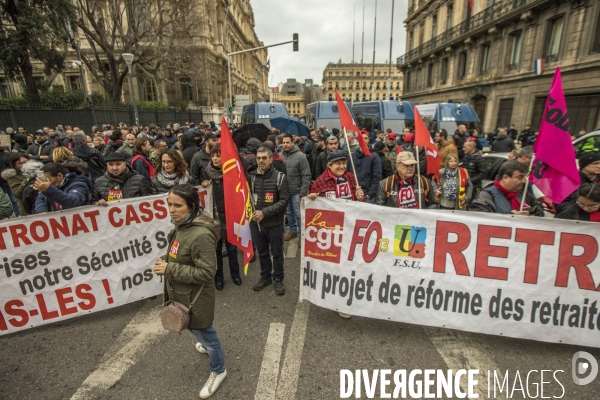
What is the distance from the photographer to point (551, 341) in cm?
283

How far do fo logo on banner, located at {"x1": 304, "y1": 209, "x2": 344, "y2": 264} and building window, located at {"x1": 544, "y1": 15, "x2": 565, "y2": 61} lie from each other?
72.9 ft

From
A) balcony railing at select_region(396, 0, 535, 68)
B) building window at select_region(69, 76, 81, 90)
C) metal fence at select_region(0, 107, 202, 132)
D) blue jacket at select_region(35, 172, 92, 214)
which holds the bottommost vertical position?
blue jacket at select_region(35, 172, 92, 214)

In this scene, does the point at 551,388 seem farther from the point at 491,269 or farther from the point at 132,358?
the point at 132,358

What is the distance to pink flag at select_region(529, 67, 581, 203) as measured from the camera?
2926 millimetres

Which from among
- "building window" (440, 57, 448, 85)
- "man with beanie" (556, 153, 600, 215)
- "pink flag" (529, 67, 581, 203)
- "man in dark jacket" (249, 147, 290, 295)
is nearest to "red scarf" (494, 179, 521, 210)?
"pink flag" (529, 67, 581, 203)

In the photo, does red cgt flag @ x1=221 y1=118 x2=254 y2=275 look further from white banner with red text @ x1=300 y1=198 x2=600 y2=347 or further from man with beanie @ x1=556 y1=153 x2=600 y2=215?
man with beanie @ x1=556 y1=153 x2=600 y2=215

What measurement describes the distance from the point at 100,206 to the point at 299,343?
261cm

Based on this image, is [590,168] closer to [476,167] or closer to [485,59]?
[476,167]

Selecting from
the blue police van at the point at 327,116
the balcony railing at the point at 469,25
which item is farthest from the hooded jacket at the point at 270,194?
the balcony railing at the point at 469,25

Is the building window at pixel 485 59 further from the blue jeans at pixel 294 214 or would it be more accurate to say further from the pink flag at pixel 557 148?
the pink flag at pixel 557 148

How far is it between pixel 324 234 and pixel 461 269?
1346 mm

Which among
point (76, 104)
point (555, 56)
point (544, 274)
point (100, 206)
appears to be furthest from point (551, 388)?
point (76, 104)

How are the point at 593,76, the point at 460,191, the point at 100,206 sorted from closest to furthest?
the point at 100,206
the point at 460,191
the point at 593,76

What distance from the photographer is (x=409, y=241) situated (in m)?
3.03
